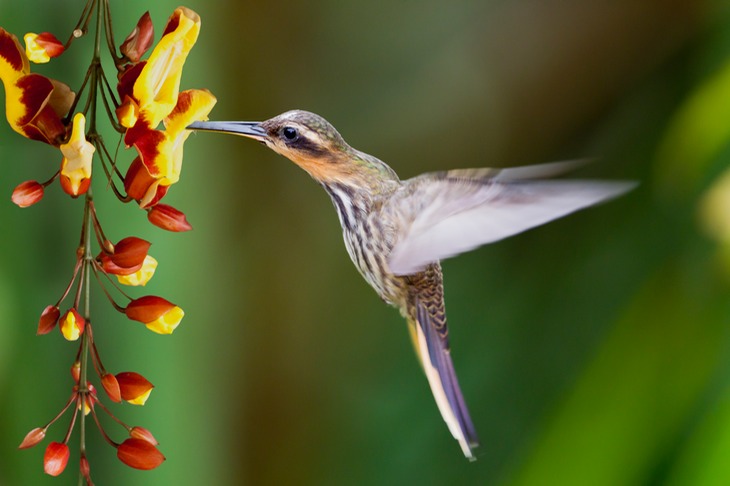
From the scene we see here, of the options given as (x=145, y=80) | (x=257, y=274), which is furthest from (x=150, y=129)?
(x=257, y=274)

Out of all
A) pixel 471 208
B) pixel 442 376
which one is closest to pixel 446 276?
pixel 442 376

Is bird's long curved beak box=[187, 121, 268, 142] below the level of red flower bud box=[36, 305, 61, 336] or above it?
above

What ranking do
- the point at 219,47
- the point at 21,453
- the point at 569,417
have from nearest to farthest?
the point at 21,453, the point at 569,417, the point at 219,47

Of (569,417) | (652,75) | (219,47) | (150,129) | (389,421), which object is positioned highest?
(652,75)

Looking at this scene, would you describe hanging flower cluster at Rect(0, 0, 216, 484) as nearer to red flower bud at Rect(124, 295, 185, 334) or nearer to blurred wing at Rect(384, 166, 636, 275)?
red flower bud at Rect(124, 295, 185, 334)

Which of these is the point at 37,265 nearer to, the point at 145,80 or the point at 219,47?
the point at 219,47

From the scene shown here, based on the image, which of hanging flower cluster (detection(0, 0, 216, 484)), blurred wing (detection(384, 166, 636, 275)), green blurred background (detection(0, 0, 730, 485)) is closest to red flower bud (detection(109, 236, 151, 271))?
hanging flower cluster (detection(0, 0, 216, 484))

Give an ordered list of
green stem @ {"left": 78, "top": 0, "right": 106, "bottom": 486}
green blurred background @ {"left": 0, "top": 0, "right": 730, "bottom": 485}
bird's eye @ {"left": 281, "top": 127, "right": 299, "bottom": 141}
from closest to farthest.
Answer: green stem @ {"left": 78, "top": 0, "right": 106, "bottom": 486} < bird's eye @ {"left": 281, "top": 127, "right": 299, "bottom": 141} < green blurred background @ {"left": 0, "top": 0, "right": 730, "bottom": 485}
